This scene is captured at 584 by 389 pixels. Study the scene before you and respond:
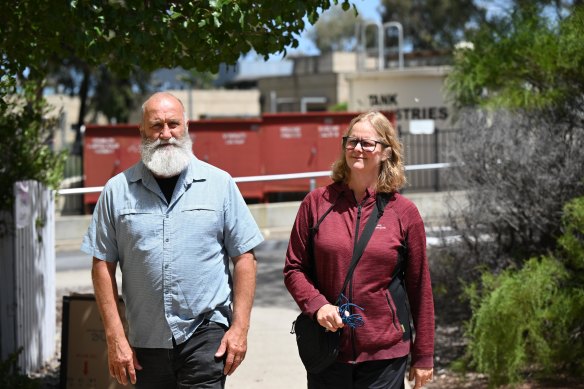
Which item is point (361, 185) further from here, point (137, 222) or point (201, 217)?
point (137, 222)

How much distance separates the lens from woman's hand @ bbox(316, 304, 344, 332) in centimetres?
377

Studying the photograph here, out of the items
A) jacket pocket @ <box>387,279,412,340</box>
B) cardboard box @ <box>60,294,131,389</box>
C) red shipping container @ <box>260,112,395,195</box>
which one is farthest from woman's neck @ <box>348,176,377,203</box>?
red shipping container @ <box>260,112,395,195</box>

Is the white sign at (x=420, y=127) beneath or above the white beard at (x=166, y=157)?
above

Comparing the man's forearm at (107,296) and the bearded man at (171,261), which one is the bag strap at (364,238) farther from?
the man's forearm at (107,296)

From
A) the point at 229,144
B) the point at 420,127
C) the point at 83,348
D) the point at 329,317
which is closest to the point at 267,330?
the point at 83,348

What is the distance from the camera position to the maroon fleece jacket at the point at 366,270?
3883 millimetres

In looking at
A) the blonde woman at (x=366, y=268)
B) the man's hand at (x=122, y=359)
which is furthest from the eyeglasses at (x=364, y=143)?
the man's hand at (x=122, y=359)

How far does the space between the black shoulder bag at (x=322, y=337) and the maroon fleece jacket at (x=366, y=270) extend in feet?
0.07

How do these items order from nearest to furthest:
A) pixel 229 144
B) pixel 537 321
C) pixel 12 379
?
pixel 12 379
pixel 537 321
pixel 229 144

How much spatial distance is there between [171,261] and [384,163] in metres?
1.00

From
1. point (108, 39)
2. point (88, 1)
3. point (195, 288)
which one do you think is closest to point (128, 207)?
point (195, 288)

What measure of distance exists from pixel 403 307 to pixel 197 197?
3.25 ft

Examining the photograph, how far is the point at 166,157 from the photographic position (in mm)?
4039

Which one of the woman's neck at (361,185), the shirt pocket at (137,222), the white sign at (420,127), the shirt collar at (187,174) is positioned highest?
the white sign at (420,127)
